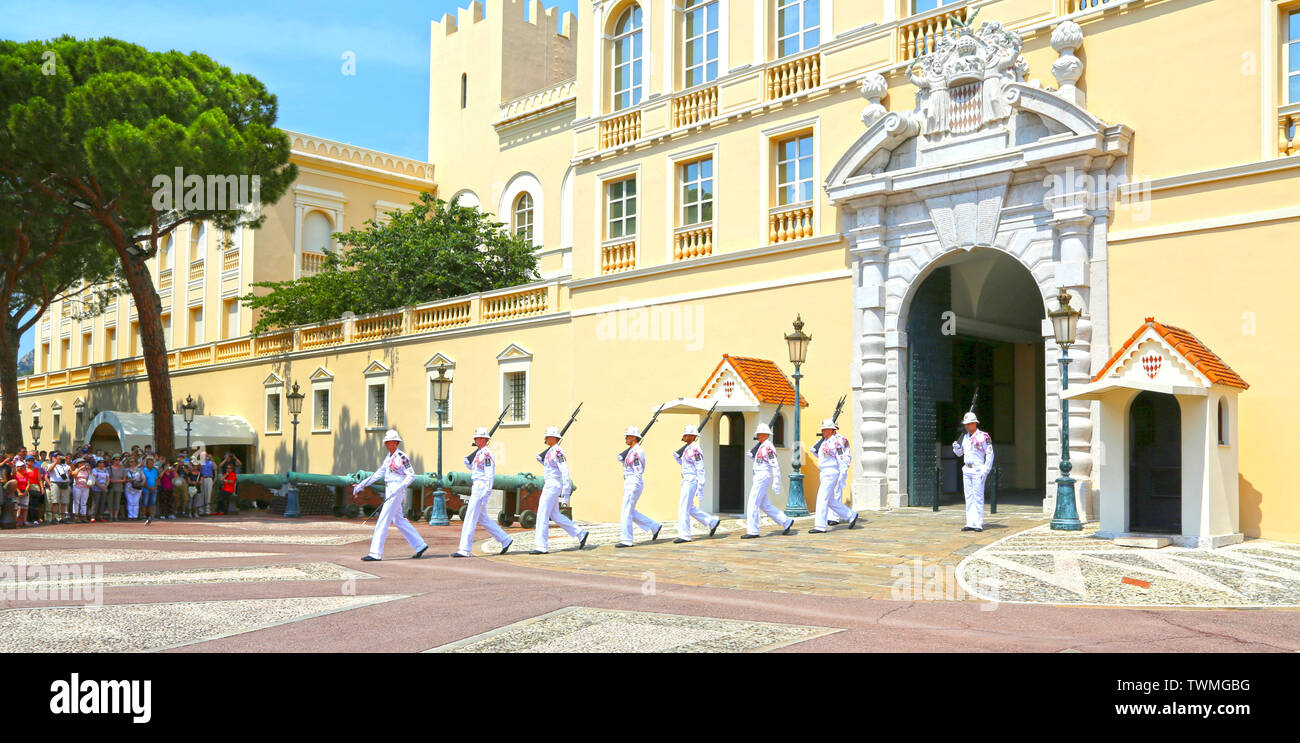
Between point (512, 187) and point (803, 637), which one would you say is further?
point (512, 187)

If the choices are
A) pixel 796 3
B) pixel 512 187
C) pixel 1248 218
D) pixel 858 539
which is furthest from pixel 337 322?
pixel 1248 218

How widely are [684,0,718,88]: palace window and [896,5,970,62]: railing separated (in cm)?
456

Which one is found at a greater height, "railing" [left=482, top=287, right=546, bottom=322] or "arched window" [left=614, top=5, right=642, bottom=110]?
"arched window" [left=614, top=5, right=642, bottom=110]

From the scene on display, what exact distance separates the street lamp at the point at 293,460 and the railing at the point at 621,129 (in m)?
10.9

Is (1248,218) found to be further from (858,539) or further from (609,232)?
(609,232)

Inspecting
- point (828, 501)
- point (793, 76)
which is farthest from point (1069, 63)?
point (828, 501)

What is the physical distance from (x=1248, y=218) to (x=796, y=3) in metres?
9.53

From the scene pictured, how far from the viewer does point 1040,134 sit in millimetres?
17531

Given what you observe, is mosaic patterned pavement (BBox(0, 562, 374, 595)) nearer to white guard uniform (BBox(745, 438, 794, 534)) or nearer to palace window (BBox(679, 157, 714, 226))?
white guard uniform (BBox(745, 438, 794, 534))

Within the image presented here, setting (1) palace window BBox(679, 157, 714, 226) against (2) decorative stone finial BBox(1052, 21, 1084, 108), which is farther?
(1) palace window BBox(679, 157, 714, 226)

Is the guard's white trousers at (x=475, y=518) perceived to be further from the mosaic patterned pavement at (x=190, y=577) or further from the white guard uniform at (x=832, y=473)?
the white guard uniform at (x=832, y=473)

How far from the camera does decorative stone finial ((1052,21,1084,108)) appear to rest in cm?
1717

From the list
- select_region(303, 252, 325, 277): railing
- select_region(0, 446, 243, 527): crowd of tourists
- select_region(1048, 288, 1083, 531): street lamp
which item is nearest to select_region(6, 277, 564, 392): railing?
select_region(303, 252, 325, 277): railing

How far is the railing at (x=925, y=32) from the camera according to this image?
19.0 metres
